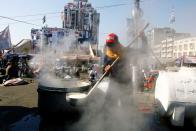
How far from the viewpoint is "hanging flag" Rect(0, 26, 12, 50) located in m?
20.1

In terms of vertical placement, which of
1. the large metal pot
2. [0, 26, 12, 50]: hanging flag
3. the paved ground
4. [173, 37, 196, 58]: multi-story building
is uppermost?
[173, 37, 196, 58]: multi-story building

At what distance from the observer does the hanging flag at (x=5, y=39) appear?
2012cm

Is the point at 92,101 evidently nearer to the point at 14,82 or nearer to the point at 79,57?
the point at 14,82

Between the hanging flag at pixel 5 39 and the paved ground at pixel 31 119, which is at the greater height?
the hanging flag at pixel 5 39

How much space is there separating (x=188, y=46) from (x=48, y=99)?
310 ft

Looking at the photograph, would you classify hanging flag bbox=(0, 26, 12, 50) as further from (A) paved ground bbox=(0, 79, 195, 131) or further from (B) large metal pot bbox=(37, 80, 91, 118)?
(B) large metal pot bbox=(37, 80, 91, 118)

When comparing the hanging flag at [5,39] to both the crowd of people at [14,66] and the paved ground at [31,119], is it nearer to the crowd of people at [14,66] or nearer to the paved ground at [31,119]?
the crowd of people at [14,66]

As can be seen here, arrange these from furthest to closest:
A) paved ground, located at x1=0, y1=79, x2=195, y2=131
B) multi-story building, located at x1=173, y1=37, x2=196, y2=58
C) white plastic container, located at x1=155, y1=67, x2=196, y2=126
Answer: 1. multi-story building, located at x1=173, y1=37, x2=196, y2=58
2. paved ground, located at x1=0, y1=79, x2=195, y2=131
3. white plastic container, located at x1=155, y1=67, x2=196, y2=126

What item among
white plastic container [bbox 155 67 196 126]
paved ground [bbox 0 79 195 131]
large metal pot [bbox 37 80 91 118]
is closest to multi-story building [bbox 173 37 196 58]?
paved ground [bbox 0 79 195 131]

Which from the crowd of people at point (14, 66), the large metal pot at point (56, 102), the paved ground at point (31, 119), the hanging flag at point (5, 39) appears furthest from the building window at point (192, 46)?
the large metal pot at point (56, 102)

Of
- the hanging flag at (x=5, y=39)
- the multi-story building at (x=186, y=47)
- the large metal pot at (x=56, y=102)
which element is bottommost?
the large metal pot at (x=56, y=102)

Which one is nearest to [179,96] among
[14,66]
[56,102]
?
[56,102]

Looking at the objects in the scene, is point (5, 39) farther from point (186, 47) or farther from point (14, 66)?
point (186, 47)

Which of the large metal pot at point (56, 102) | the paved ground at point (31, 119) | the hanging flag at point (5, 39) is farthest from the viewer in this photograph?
the hanging flag at point (5, 39)
